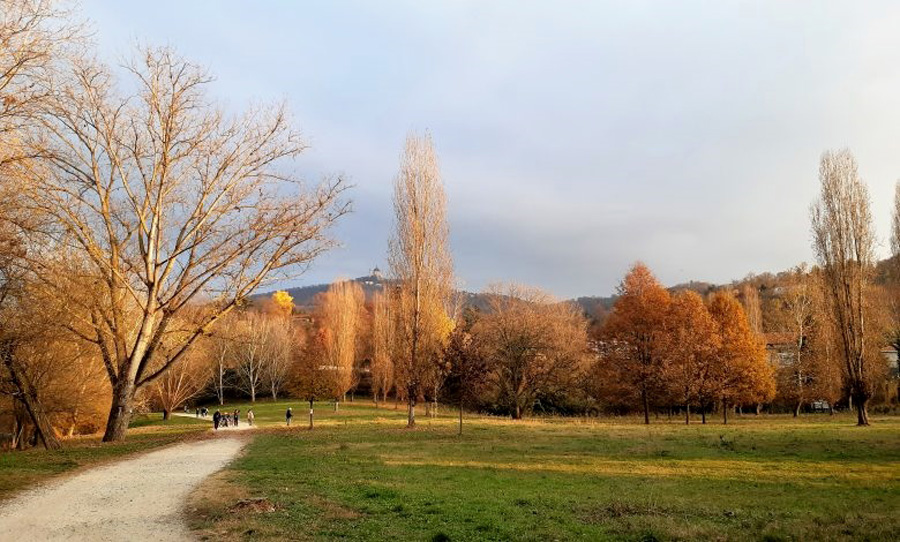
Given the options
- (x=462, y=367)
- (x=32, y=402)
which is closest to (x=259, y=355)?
(x=462, y=367)

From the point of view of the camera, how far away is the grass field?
26.3 ft

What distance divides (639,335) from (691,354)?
13.0 feet

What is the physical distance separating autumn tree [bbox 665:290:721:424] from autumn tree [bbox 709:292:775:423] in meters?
0.51

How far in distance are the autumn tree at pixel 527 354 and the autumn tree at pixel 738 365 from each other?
421 inches

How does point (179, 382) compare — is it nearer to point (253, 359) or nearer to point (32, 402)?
point (253, 359)

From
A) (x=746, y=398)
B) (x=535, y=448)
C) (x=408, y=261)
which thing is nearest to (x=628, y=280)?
(x=746, y=398)

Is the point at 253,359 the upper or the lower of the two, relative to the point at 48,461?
upper

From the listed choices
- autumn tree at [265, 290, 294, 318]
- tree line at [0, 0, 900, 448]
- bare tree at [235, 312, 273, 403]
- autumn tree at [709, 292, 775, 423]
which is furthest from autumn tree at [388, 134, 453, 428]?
autumn tree at [265, 290, 294, 318]

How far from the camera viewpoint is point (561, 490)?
11.7 meters

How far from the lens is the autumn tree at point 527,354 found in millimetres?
42781

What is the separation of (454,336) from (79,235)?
49.8 ft

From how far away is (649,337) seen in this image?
128 feet

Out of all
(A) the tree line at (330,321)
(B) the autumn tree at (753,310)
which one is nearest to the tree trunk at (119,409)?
(A) the tree line at (330,321)

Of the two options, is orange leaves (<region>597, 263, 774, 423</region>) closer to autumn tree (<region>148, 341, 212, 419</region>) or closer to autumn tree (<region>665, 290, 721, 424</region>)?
autumn tree (<region>665, 290, 721, 424</region>)
